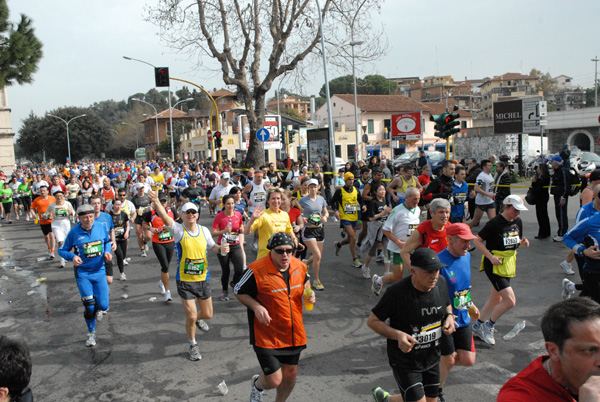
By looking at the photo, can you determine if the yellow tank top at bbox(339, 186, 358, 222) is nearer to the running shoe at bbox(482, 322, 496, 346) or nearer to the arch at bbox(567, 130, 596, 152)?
the running shoe at bbox(482, 322, 496, 346)

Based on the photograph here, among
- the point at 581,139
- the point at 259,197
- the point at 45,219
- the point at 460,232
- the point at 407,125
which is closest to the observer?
the point at 460,232

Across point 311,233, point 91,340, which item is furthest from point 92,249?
point 311,233

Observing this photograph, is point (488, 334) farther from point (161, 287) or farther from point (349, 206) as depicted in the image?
point (161, 287)

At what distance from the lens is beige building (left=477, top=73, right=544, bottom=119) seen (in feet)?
304

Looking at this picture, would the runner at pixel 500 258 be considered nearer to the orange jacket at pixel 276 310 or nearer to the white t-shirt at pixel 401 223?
the white t-shirt at pixel 401 223

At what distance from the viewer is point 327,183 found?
1917 cm

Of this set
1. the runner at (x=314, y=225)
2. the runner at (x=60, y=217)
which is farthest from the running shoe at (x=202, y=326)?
the runner at (x=60, y=217)

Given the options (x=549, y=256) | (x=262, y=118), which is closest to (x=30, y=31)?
(x=262, y=118)

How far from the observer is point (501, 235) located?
5.77m

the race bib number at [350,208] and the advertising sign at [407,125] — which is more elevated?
the advertising sign at [407,125]

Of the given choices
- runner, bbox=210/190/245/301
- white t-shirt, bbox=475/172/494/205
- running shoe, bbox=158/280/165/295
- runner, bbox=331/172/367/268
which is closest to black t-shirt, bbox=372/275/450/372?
runner, bbox=210/190/245/301

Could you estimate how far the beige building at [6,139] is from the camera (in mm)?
43844

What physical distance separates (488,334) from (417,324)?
2.68m

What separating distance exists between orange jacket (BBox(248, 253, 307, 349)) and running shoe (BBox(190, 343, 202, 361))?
72.3 inches
